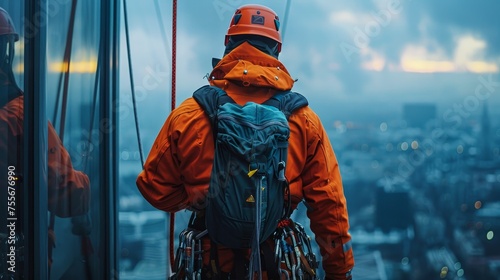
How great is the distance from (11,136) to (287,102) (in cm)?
95

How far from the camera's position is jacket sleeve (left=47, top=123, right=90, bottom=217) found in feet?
7.01

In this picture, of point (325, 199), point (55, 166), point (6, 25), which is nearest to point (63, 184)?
point (55, 166)

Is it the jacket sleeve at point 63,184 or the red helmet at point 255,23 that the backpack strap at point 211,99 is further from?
the jacket sleeve at point 63,184

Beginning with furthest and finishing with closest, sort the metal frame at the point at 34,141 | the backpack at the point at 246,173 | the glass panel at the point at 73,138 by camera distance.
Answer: the glass panel at the point at 73,138 < the metal frame at the point at 34,141 < the backpack at the point at 246,173

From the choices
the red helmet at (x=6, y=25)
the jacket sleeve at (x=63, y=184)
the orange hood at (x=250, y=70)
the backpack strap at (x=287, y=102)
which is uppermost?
the red helmet at (x=6, y=25)

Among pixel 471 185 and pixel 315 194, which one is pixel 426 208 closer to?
pixel 471 185

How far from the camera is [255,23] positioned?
1934 mm

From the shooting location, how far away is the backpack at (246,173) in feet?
5.43

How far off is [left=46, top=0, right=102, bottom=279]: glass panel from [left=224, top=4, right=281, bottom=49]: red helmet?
729mm

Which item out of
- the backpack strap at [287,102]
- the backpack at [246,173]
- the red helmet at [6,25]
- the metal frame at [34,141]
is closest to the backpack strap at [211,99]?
the backpack at [246,173]

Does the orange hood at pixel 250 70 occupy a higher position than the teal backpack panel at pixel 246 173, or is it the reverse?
the orange hood at pixel 250 70

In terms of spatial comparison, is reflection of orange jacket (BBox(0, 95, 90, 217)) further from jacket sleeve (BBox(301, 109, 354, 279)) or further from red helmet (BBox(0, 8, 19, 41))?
jacket sleeve (BBox(301, 109, 354, 279))

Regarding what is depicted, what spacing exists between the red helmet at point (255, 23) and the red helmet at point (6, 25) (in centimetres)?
75

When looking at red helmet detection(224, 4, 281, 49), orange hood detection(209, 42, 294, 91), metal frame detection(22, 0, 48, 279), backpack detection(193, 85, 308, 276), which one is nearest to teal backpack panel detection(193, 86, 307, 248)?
backpack detection(193, 85, 308, 276)
